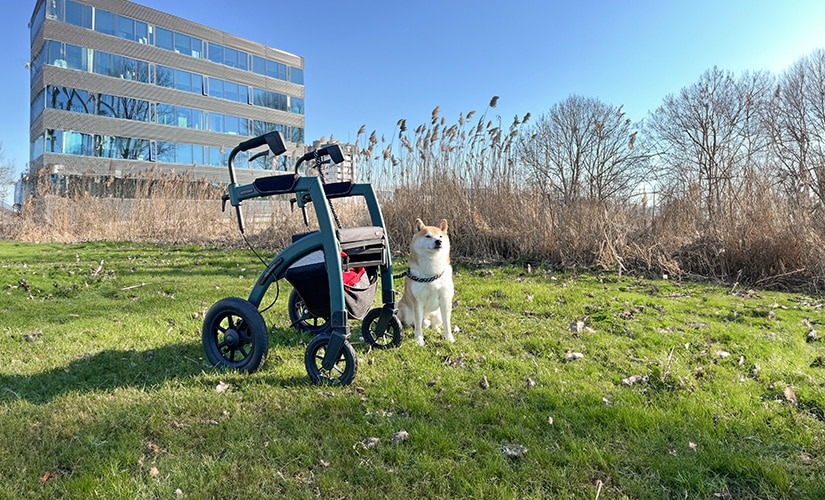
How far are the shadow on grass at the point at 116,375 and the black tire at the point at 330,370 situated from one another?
0.10 m

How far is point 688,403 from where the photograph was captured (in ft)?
8.30

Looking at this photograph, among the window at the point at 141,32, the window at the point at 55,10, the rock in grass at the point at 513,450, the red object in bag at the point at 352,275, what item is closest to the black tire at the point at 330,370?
the red object in bag at the point at 352,275

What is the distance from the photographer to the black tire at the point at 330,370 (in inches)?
107

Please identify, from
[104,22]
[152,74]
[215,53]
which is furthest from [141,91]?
[215,53]

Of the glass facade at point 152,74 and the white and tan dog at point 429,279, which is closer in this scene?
the white and tan dog at point 429,279

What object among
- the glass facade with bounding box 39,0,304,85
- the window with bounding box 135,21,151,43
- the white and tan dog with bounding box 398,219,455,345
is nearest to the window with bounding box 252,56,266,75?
the glass facade with bounding box 39,0,304,85

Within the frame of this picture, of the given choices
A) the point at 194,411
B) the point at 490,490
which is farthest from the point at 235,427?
the point at 490,490

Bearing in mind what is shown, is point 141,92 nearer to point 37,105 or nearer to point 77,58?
point 77,58

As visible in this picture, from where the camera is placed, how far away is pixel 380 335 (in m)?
3.41

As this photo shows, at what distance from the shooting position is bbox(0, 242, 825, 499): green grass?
6.14 feet

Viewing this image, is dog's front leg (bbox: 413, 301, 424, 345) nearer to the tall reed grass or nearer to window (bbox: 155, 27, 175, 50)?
the tall reed grass

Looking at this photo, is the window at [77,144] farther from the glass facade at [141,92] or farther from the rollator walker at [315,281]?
the rollator walker at [315,281]

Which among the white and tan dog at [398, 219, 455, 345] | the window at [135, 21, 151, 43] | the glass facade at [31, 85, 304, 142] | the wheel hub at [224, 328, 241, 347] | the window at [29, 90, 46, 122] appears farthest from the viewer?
the window at [135, 21, 151, 43]

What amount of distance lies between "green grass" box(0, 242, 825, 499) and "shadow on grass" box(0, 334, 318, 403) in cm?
2
